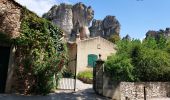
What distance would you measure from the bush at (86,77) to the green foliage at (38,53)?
31.3ft

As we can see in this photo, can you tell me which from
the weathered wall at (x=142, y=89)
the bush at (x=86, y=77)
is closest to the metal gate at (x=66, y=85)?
the weathered wall at (x=142, y=89)

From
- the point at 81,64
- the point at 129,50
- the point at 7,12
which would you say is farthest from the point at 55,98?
the point at 81,64

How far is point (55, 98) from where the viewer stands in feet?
39.9

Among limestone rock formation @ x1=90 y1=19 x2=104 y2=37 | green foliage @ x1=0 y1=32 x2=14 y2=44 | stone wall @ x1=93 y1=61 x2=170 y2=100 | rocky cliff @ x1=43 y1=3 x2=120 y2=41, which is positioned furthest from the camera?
limestone rock formation @ x1=90 y1=19 x2=104 y2=37

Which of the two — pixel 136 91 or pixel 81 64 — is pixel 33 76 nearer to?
pixel 136 91

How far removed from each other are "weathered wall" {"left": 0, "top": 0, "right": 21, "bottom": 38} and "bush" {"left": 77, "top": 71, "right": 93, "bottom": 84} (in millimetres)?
11514

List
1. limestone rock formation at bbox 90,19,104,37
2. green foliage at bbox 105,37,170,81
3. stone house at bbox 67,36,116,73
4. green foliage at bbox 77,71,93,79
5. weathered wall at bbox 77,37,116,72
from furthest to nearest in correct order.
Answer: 1. limestone rock formation at bbox 90,19,104,37
2. weathered wall at bbox 77,37,116,72
3. stone house at bbox 67,36,116,73
4. green foliage at bbox 77,71,93,79
5. green foliage at bbox 105,37,170,81

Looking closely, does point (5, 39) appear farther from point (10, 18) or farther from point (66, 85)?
point (66, 85)

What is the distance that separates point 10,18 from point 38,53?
2.33m

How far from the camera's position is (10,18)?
1323 cm

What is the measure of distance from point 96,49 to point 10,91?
654 inches

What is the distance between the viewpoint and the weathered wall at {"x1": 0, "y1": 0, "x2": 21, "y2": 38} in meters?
13.0

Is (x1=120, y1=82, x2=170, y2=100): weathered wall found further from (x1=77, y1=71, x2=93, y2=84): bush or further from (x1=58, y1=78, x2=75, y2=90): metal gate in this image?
(x1=77, y1=71, x2=93, y2=84): bush

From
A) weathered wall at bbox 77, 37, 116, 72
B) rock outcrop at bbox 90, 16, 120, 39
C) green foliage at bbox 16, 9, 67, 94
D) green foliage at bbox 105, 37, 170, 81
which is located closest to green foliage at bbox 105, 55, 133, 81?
green foliage at bbox 105, 37, 170, 81
